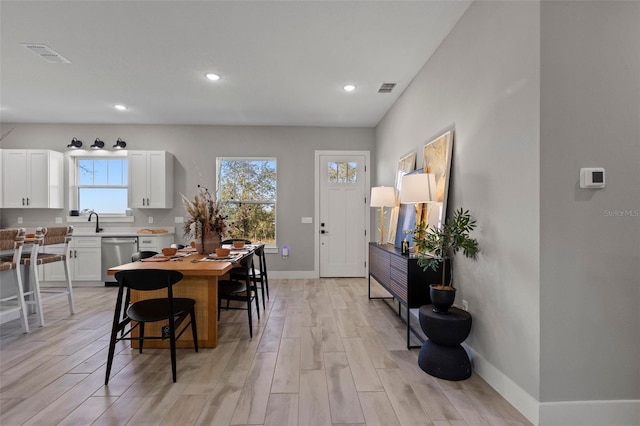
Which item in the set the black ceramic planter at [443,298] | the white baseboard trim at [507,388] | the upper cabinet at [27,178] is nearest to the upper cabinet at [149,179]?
the upper cabinet at [27,178]

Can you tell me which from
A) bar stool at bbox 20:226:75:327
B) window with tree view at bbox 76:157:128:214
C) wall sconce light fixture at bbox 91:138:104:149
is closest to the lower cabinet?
window with tree view at bbox 76:157:128:214

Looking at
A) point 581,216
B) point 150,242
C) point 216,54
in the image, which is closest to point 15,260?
point 150,242

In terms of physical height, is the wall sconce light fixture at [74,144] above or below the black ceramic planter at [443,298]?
above

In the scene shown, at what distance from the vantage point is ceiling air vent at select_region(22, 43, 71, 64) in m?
3.05

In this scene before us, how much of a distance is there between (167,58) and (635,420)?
15.8 feet

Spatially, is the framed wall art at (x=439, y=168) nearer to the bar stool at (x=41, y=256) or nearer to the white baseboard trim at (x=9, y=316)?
the bar stool at (x=41, y=256)

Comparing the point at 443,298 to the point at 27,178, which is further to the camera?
the point at 27,178

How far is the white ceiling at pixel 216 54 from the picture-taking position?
2.55 metres

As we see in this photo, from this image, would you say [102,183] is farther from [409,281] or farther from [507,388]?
[507,388]

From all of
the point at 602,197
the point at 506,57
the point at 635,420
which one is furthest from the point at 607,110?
the point at 635,420

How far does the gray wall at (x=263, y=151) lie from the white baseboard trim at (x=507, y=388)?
376cm

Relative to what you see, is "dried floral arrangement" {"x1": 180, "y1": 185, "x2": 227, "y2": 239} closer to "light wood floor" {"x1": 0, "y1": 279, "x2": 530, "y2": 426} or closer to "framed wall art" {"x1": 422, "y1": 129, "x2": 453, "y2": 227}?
"light wood floor" {"x1": 0, "y1": 279, "x2": 530, "y2": 426}

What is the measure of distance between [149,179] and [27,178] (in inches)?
81.2

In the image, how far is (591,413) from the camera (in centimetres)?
178
